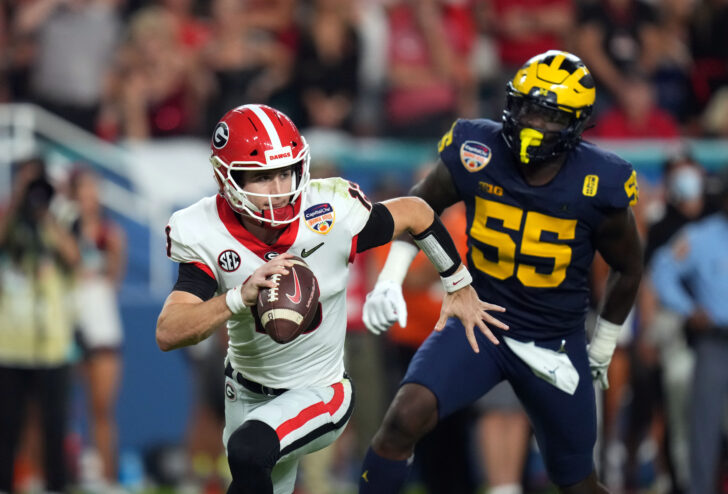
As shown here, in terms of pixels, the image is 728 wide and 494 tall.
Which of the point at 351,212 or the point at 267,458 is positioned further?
the point at 351,212

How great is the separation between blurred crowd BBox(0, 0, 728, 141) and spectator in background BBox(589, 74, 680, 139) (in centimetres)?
1

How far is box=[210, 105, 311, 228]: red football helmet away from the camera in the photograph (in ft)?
13.7

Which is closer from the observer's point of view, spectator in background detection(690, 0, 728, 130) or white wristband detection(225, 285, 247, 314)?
white wristband detection(225, 285, 247, 314)

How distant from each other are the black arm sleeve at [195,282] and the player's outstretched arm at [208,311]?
0.39 ft

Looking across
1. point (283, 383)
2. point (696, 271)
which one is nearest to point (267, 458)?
point (283, 383)

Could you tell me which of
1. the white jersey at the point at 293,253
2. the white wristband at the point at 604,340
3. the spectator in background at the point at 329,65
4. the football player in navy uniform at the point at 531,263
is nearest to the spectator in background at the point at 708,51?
the spectator in background at the point at 329,65

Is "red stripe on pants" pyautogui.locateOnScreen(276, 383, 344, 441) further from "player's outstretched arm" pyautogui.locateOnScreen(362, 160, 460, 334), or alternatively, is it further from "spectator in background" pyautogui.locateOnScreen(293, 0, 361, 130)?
"spectator in background" pyautogui.locateOnScreen(293, 0, 361, 130)

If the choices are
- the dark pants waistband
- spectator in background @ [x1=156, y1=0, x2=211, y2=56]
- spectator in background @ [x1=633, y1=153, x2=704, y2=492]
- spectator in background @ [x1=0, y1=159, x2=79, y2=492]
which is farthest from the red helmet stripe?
spectator in background @ [x1=156, y1=0, x2=211, y2=56]

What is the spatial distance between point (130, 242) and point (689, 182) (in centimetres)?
402

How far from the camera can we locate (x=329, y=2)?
9.07m

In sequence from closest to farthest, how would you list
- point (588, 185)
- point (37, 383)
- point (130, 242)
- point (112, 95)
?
1. point (588, 185)
2. point (37, 383)
3. point (130, 242)
4. point (112, 95)

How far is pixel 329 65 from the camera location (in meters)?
9.03

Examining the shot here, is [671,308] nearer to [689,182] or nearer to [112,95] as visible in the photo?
[689,182]

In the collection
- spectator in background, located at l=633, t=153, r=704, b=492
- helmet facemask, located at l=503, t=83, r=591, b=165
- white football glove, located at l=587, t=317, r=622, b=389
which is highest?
helmet facemask, located at l=503, t=83, r=591, b=165
